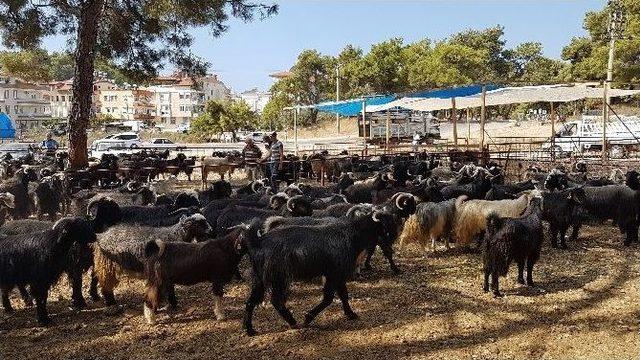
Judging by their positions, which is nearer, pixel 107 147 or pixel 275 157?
pixel 275 157

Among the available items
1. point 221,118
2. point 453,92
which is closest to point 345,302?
point 453,92

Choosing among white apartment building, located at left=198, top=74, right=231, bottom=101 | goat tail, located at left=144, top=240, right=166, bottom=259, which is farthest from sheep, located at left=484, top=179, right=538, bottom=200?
white apartment building, located at left=198, top=74, right=231, bottom=101

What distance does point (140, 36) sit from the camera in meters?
16.4

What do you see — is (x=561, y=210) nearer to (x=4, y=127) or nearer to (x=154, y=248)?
(x=154, y=248)

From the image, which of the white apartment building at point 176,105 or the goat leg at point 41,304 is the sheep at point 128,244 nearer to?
the goat leg at point 41,304

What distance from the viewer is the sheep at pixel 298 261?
5492 mm

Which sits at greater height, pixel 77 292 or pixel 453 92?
pixel 453 92

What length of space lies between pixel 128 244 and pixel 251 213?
6.18 ft

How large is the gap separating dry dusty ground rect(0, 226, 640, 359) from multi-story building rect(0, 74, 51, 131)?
79.7m

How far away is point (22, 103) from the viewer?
82.2 meters

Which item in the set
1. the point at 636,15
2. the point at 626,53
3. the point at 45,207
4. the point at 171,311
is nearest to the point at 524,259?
the point at 171,311

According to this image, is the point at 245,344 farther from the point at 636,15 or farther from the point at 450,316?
the point at 636,15

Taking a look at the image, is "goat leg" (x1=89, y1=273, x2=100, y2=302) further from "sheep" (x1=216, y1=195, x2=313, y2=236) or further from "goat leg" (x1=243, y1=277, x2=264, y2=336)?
"goat leg" (x1=243, y1=277, x2=264, y2=336)

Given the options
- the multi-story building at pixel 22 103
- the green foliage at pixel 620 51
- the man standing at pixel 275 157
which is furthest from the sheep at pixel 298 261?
the multi-story building at pixel 22 103
